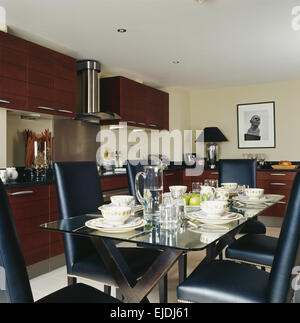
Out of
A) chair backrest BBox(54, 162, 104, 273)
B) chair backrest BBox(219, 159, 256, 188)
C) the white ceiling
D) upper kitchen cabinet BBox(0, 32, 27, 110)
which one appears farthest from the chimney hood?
chair backrest BBox(54, 162, 104, 273)

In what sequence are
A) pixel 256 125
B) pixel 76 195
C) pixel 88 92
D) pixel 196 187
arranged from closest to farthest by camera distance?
pixel 76 195
pixel 196 187
pixel 88 92
pixel 256 125

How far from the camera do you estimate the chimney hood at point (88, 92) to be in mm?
4445

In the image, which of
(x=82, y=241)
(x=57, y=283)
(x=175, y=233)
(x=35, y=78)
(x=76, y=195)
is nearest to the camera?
(x=175, y=233)

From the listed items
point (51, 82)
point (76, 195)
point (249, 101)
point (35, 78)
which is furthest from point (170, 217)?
point (249, 101)

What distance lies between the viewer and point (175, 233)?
147 cm

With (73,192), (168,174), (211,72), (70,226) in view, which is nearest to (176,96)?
(211,72)

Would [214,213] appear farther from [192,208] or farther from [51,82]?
[51,82]

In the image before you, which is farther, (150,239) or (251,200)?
(251,200)

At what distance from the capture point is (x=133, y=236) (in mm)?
1411

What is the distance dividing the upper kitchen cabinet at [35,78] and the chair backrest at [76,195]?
145 cm

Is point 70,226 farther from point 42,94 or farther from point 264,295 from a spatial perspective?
point 42,94

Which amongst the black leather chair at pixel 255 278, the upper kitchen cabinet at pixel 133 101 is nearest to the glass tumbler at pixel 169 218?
the black leather chair at pixel 255 278

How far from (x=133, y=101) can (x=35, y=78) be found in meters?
1.96
